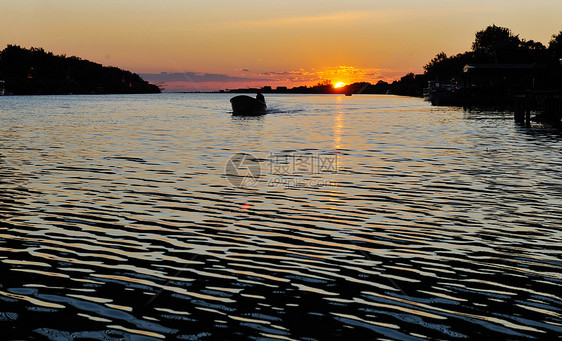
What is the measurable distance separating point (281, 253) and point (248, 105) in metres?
71.7

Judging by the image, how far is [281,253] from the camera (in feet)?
40.4

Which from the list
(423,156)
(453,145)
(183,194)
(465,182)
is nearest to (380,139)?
(453,145)

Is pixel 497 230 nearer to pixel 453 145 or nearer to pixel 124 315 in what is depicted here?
pixel 124 315

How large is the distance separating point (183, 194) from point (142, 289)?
9660 mm

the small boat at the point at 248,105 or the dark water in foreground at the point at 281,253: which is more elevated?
the small boat at the point at 248,105

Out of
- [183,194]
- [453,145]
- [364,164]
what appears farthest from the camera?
[453,145]

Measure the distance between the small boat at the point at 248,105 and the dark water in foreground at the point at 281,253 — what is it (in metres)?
56.7

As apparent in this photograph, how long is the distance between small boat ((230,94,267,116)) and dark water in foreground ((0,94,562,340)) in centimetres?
5666

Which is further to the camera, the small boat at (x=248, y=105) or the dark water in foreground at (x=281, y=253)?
the small boat at (x=248, y=105)

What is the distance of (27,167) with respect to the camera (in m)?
26.8

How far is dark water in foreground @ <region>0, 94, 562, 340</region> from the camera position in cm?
860

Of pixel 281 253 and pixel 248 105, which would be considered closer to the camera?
pixel 281 253

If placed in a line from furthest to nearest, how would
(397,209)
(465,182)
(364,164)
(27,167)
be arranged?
(364,164), (27,167), (465,182), (397,209)

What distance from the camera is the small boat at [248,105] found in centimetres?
8254
